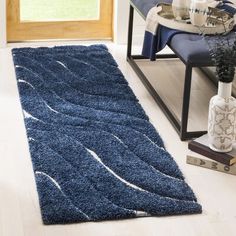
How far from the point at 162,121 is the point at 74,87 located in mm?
637

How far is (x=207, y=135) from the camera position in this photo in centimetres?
314

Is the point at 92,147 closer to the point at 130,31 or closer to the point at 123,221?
the point at 123,221

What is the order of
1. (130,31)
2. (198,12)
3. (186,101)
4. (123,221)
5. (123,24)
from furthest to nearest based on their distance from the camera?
(123,24), (130,31), (198,12), (186,101), (123,221)

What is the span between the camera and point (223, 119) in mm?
2967

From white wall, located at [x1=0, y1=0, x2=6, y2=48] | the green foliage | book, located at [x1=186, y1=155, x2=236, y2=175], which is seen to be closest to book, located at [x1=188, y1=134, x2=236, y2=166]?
book, located at [x1=186, y1=155, x2=236, y2=175]

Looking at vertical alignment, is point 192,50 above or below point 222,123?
above

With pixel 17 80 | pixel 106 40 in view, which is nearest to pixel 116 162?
pixel 17 80

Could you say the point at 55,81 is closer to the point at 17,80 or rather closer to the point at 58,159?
the point at 17,80

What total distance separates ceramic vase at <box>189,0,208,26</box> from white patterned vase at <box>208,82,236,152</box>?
1.93 ft

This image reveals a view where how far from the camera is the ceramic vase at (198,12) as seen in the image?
342 centimetres

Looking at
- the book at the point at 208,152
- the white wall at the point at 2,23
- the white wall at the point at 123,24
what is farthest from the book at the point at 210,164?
Answer: the white wall at the point at 2,23

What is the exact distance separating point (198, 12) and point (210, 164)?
0.88 metres

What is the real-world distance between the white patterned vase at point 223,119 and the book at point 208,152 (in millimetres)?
26

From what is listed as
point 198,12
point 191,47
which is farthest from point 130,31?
point 191,47
